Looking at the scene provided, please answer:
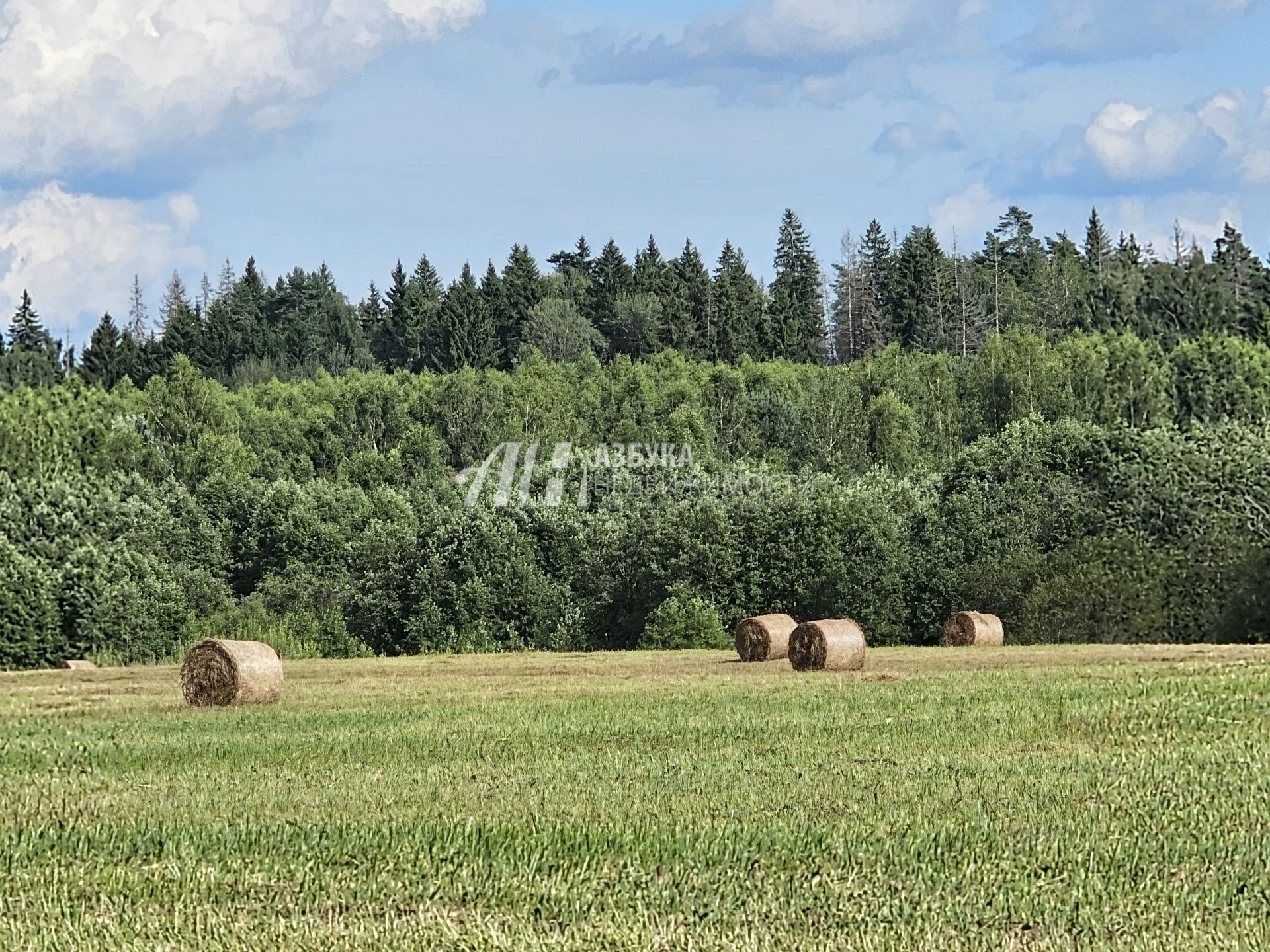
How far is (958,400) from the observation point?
118 m

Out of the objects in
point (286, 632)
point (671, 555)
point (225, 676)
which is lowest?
point (286, 632)

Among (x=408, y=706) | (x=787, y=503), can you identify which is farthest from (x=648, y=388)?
(x=408, y=706)

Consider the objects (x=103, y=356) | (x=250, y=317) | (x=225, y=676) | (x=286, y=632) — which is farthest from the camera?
(x=250, y=317)

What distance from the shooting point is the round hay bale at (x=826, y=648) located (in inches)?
1212

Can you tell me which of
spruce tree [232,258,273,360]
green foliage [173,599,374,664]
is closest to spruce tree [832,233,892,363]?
spruce tree [232,258,273,360]

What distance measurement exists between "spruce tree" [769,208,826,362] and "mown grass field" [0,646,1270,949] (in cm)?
12989

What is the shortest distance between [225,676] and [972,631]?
2235 cm

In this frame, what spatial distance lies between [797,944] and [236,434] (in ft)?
319

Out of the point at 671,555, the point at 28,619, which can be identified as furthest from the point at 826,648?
the point at 28,619

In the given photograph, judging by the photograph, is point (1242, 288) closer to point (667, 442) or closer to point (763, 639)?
point (667, 442)

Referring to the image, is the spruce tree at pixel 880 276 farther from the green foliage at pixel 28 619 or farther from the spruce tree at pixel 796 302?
the green foliage at pixel 28 619

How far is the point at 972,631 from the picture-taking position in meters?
41.6

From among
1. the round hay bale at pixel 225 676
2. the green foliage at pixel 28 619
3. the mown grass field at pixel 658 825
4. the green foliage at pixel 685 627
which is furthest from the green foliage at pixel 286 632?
the mown grass field at pixel 658 825

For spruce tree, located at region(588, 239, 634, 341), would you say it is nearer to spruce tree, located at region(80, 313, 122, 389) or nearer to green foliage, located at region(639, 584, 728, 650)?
spruce tree, located at region(80, 313, 122, 389)
